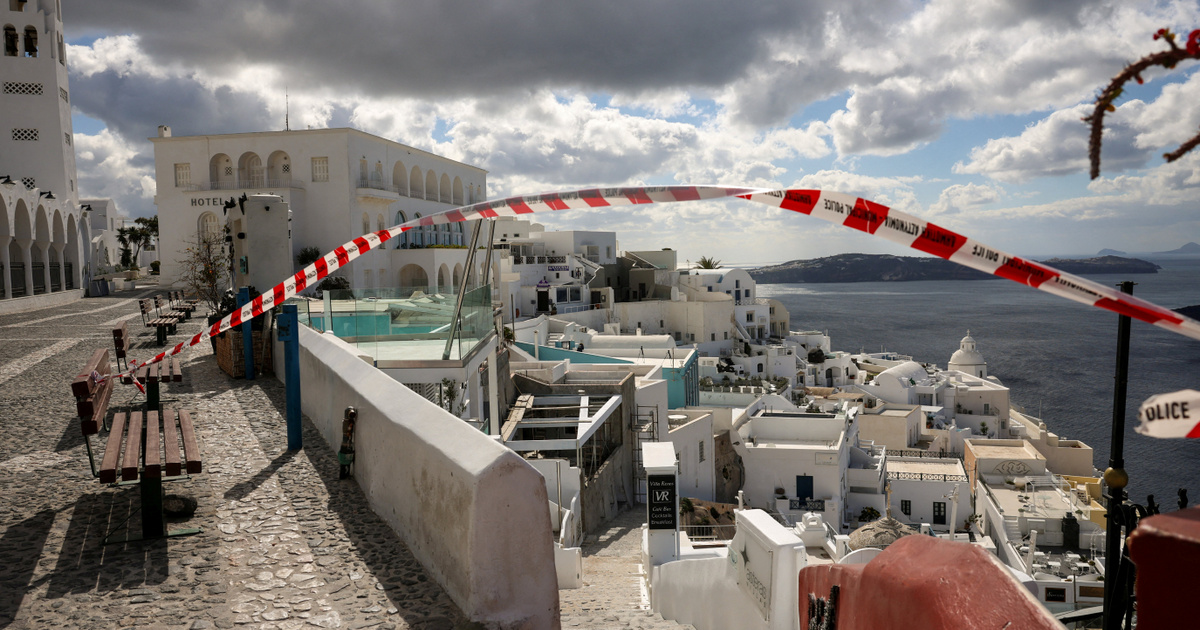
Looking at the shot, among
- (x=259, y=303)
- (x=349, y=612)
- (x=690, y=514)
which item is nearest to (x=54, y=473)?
(x=259, y=303)

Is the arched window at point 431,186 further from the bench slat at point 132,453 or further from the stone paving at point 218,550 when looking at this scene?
the bench slat at point 132,453

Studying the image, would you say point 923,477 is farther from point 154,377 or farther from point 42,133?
point 42,133

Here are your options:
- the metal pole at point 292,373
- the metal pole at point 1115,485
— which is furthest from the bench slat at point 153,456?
the metal pole at point 1115,485

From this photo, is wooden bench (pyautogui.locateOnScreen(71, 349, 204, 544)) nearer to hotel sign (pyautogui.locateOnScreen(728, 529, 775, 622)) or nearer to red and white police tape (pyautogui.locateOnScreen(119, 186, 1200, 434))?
red and white police tape (pyautogui.locateOnScreen(119, 186, 1200, 434))

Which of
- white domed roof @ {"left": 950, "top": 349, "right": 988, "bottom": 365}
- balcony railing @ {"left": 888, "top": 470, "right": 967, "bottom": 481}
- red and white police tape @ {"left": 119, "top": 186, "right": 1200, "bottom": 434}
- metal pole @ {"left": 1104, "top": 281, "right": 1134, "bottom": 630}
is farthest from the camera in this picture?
white domed roof @ {"left": 950, "top": 349, "right": 988, "bottom": 365}

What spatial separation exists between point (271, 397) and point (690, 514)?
39.1ft

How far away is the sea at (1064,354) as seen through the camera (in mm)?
49844

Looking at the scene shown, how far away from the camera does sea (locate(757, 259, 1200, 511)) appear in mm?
49844

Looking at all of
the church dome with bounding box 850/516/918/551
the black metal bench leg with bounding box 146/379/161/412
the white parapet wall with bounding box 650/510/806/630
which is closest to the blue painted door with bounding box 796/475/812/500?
the church dome with bounding box 850/516/918/551

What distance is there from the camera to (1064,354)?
92.4 m

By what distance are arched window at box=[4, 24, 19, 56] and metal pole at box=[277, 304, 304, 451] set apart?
39.6 m

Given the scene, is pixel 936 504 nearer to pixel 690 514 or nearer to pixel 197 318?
pixel 690 514

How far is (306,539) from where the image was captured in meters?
5.03

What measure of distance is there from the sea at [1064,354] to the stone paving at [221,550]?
30.8 feet
